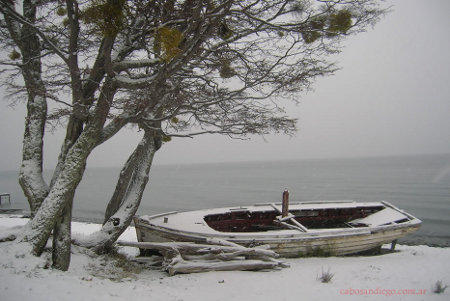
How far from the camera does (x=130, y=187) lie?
7.89 meters

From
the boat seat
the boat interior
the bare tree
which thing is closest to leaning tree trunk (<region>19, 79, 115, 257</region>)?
the bare tree

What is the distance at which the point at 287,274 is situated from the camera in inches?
252

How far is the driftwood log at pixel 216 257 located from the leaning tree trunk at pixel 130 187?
21.7 inches

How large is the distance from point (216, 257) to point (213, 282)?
979 mm

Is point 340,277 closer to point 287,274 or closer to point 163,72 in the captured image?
point 287,274

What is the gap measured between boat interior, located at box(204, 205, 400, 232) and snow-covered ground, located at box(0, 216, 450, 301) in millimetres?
2806

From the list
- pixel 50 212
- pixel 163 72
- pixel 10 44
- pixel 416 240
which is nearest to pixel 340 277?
pixel 163 72

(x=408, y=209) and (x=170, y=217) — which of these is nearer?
(x=170, y=217)

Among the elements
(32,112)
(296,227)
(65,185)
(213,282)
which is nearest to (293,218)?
(296,227)

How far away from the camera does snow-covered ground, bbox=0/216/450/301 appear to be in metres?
4.12

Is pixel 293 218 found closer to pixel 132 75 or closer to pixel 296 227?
pixel 296 227

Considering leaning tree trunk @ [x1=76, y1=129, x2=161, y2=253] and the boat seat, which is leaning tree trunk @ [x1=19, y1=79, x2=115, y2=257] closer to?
leaning tree trunk @ [x1=76, y1=129, x2=161, y2=253]

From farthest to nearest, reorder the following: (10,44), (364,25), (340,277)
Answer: (10,44) → (340,277) → (364,25)

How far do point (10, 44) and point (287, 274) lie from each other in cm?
782
